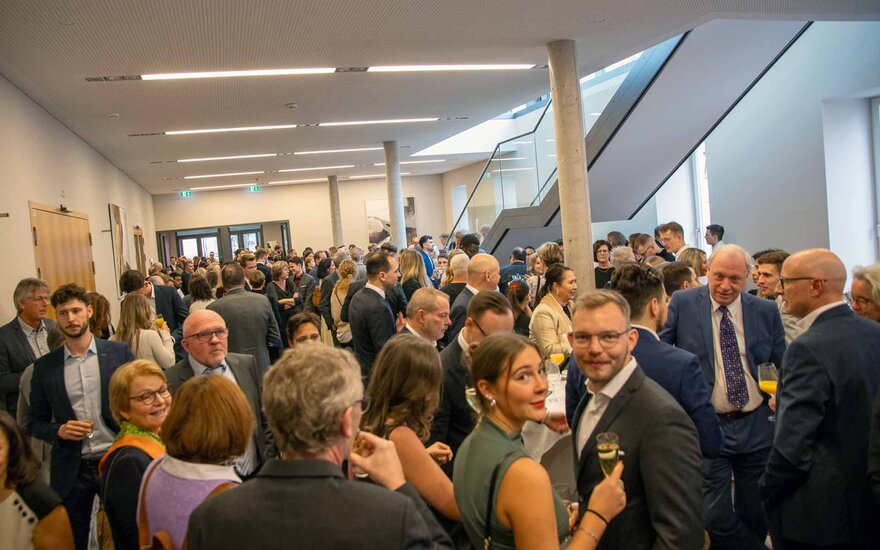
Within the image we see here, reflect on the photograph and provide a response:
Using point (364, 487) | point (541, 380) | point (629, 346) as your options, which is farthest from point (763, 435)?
point (364, 487)

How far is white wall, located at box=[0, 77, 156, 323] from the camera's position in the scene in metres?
6.91

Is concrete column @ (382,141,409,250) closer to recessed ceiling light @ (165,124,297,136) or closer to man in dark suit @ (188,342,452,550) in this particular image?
recessed ceiling light @ (165,124,297,136)

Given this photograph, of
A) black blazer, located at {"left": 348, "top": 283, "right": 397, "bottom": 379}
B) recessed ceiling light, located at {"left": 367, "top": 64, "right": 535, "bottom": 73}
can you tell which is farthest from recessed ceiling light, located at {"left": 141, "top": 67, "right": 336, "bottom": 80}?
black blazer, located at {"left": 348, "top": 283, "right": 397, "bottom": 379}

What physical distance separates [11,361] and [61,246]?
15.1 ft

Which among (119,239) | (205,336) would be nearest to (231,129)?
(119,239)

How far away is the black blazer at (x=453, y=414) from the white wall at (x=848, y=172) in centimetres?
849

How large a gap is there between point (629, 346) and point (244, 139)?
11.9 m

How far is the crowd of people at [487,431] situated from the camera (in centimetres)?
164

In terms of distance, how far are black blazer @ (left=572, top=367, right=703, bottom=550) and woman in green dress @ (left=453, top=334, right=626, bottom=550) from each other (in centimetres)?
13

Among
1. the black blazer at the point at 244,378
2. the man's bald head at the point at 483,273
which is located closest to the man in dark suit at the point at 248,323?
the man's bald head at the point at 483,273

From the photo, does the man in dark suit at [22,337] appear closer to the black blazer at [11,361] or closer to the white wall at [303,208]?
the black blazer at [11,361]

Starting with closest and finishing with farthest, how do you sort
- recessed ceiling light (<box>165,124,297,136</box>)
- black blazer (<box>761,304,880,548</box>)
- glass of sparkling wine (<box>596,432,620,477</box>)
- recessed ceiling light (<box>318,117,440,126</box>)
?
glass of sparkling wine (<box>596,432,620,477</box>) → black blazer (<box>761,304,880,548</box>) → recessed ceiling light (<box>165,124,297,136</box>) → recessed ceiling light (<box>318,117,440,126</box>)

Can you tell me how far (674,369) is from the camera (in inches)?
109

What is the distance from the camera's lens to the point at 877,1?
7.45 meters
